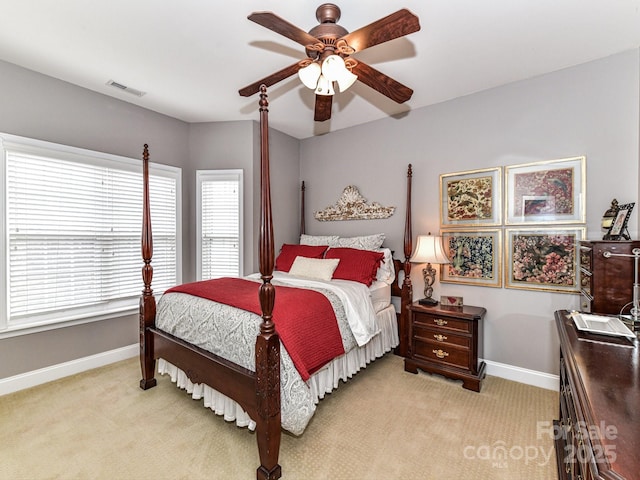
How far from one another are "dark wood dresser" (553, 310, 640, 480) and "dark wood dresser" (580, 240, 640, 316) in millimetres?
436

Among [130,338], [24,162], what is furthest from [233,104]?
[130,338]

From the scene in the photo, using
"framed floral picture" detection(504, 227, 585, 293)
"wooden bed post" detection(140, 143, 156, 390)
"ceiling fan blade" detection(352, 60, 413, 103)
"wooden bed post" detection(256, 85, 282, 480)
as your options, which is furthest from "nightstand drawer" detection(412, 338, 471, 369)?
"wooden bed post" detection(140, 143, 156, 390)

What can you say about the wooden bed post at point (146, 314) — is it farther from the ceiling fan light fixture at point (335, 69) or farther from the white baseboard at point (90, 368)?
the ceiling fan light fixture at point (335, 69)

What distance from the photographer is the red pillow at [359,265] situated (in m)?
3.06

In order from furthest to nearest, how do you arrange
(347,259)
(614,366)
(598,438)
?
1. (347,259)
2. (614,366)
3. (598,438)

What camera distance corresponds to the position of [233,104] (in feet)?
10.9

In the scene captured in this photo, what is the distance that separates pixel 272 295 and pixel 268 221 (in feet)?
1.34

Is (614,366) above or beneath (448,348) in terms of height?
above

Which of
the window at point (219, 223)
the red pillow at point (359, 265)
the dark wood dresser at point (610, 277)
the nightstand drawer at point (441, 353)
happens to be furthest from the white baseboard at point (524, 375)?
the window at point (219, 223)

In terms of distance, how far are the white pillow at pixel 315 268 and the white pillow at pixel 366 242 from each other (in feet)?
1.31

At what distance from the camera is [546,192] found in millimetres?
2621

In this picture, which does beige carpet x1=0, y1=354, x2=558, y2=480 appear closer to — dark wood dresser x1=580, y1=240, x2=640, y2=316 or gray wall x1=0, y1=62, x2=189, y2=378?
gray wall x1=0, y1=62, x2=189, y2=378

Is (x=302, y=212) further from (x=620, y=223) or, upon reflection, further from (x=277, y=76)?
(x=620, y=223)

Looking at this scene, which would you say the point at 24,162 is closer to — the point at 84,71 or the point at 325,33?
the point at 84,71
